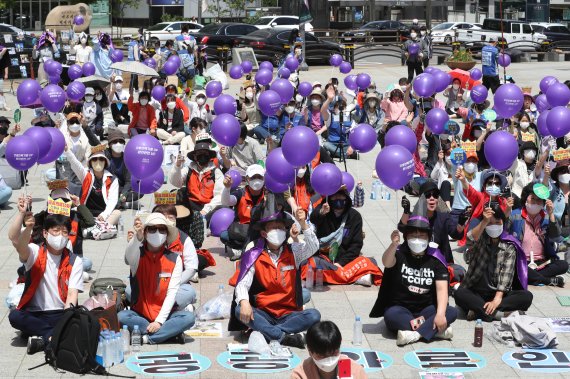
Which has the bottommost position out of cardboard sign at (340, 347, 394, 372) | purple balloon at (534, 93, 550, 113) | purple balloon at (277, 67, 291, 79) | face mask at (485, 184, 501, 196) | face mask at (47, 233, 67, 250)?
cardboard sign at (340, 347, 394, 372)

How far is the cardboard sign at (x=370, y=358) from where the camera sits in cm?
892

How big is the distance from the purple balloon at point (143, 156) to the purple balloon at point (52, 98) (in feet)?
21.2

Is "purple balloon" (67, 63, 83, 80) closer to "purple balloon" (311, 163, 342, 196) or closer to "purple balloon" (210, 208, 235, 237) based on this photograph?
"purple balloon" (210, 208, 235, 237)

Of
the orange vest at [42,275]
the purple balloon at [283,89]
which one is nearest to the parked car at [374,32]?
the purple balloon at [283,89]

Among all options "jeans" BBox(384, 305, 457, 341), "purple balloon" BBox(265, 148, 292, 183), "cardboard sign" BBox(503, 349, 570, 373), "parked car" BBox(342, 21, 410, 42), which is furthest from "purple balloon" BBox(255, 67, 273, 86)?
"parked car" BBox(342, 21, 410, 42)

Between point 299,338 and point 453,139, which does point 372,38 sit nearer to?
point 453,139

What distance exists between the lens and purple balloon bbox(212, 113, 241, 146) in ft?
48.3

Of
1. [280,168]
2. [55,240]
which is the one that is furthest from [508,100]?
[55,240]

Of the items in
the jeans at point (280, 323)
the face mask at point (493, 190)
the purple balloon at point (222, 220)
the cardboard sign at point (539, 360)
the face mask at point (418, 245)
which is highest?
the face mask at point (493, 190)

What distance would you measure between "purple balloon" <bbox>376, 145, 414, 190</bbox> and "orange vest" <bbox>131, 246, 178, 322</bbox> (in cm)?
269

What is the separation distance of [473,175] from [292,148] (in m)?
3.14

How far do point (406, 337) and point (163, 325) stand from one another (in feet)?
6.83

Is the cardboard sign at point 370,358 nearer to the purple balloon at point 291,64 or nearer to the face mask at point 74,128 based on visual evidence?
the face mask at point 74,128

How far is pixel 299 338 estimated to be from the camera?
30.7 ft
